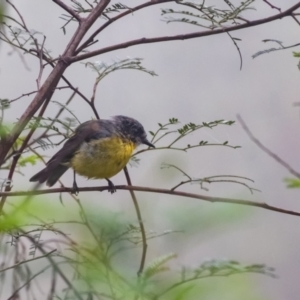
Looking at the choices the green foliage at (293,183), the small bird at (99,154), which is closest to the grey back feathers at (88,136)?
the small bird at (99,154)

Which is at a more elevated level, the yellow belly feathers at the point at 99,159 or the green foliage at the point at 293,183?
the yellow belly feathers at the point at 99,159

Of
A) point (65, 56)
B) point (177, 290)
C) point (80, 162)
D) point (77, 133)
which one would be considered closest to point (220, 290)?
point (177, 290)

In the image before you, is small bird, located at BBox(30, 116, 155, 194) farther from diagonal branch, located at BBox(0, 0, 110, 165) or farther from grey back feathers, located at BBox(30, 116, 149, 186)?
diagonal branch, located at BBox(0, 0, 110, 165)

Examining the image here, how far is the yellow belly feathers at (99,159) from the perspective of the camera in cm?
116

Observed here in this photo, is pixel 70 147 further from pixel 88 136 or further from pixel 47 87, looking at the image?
pixel 47 87

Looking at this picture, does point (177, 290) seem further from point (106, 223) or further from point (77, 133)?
point (77, 133)

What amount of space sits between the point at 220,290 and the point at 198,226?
0.09 ft

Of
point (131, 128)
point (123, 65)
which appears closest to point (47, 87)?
point (123, 65)

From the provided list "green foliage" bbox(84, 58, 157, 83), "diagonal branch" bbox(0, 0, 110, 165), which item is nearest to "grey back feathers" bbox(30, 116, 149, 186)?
"green foliage" bbox(84, 58, 157, 83)

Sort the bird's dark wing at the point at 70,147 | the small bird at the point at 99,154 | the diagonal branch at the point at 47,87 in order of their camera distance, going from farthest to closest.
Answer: the small bird at the point at 99,154 → the bird's dark wing at the point at 70,147 → the diagonal branch at the point at 47,87

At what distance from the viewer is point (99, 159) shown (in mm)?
1174

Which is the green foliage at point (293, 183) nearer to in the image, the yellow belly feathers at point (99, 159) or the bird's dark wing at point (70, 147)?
the bird's dark wing at point (70, 147)

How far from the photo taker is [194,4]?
781 mm

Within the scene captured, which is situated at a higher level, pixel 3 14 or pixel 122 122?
pixel 122 122
